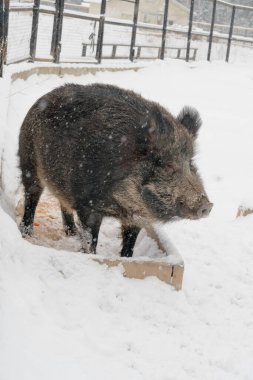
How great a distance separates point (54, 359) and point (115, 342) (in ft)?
1.74

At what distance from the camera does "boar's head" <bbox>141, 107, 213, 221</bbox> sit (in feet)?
12.6

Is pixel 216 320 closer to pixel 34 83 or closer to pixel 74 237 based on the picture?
pixel 74 237

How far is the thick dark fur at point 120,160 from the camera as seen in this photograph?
3898mm

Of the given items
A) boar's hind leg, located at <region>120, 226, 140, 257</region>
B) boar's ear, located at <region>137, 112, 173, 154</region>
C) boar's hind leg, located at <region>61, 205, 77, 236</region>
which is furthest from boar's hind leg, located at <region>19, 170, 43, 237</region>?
boar's ear, located at <region>137, 112, 173, 154</region>

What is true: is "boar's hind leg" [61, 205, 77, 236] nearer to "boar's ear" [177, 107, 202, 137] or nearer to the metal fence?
"boar's ear" [177, 107, 202, 137]

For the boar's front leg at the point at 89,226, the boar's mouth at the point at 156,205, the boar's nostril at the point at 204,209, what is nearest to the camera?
the boar's nostril at the point at 204,209

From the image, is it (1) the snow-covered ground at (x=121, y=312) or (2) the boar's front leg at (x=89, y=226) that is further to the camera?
(2) the boar's front leg at (x=89, y=226)

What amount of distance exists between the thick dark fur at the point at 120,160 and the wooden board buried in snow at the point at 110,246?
0.87 feet

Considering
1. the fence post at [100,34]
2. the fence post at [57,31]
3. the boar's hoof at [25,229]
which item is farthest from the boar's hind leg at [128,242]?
the fence post at [100,34]

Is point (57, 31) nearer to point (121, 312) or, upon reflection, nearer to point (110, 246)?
point (110, 246)

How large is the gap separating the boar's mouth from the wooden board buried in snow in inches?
9.8

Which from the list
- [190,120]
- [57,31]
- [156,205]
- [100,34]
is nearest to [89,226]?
[156,205]

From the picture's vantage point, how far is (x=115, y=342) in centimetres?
303

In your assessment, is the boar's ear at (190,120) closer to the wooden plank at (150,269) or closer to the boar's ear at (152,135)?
the boar's ear at (152,135)
